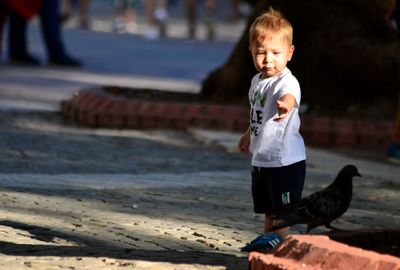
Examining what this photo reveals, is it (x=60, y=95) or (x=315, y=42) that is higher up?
(x=315, y=42)

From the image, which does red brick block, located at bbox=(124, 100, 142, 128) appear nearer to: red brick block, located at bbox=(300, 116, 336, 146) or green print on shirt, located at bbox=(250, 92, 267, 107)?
red brick block, located at bbox=(300, 116, 336, 146)

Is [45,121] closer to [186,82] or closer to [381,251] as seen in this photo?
[186,82]

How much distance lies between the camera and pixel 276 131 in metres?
6.02

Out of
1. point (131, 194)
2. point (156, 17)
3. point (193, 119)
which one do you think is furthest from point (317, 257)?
point (156, 17)

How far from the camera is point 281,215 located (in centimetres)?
584

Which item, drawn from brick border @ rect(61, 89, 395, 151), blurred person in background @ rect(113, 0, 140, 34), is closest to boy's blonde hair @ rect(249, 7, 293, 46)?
brick border @ rect(61, 89, 395, 151)

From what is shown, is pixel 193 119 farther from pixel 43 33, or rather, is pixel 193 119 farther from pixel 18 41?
pixel 18 41

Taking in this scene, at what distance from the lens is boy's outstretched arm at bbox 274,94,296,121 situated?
5.83 meters

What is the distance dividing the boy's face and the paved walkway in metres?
0.81

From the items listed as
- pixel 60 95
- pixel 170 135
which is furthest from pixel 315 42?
pixel 60 95

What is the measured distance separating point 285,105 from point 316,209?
447 mm

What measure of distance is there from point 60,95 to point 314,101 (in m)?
3.80

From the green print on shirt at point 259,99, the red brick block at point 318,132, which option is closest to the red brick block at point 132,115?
the red brick block at point 318,132

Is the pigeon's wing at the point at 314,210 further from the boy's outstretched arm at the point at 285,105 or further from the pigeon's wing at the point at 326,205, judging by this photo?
the boy's outstretched arm at the point at 285,105
